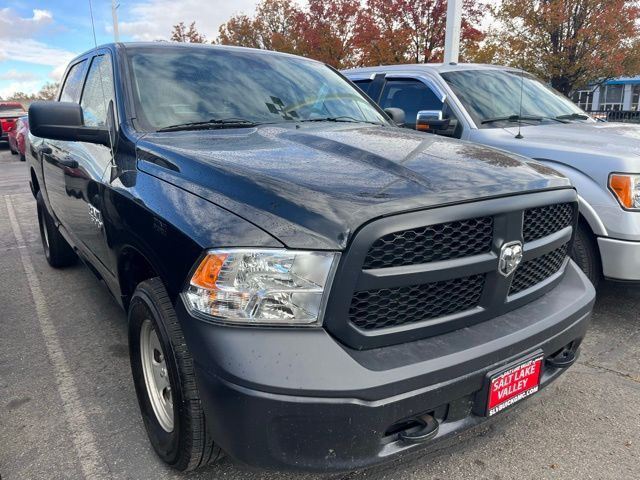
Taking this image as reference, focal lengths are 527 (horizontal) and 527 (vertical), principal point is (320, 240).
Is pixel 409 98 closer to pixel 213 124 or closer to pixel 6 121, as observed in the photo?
pixel 213 124

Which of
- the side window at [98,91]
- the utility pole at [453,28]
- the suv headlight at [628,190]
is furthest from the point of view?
the utility pole at [453,28]

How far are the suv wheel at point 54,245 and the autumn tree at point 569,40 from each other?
47.1ft

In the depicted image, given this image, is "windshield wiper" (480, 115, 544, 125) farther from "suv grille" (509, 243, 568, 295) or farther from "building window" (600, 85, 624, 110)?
"building window" (600, 85, 624, 110)

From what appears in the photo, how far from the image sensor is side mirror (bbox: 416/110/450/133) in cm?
422

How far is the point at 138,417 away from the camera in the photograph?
8.82ft

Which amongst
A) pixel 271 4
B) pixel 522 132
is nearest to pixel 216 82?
pixel 522 132

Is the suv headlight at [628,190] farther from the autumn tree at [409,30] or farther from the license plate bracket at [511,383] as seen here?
the autumn tree at [409,30]

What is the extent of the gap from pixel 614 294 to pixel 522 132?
1.55m

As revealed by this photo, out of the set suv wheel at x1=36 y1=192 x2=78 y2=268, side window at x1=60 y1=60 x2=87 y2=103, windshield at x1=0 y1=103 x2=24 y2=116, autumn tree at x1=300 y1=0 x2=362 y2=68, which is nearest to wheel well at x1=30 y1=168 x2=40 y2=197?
suv wheel at x1=36 y1=192 x2=78 y2=268

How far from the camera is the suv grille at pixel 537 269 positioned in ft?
7.08

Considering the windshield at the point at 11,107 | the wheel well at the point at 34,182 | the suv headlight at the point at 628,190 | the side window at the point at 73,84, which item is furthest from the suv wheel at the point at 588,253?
the windshield at the point at 11,107

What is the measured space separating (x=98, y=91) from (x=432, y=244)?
8.19 ft

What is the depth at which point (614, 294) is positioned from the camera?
438 centimetres

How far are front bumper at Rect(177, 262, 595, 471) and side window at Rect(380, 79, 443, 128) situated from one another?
11.5ft
